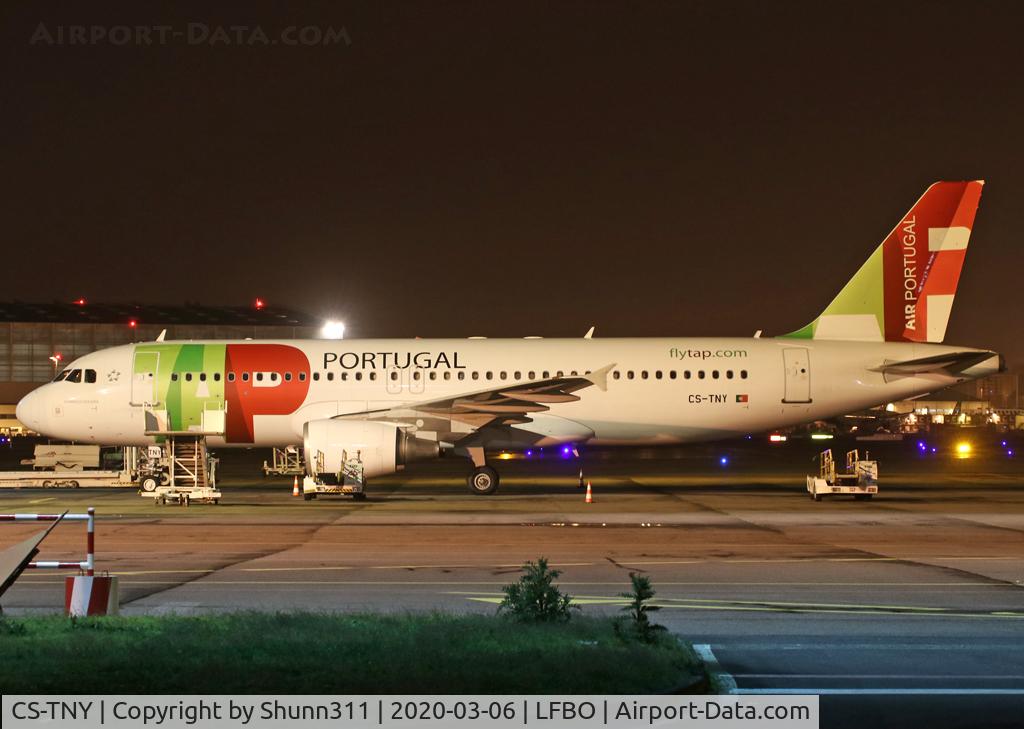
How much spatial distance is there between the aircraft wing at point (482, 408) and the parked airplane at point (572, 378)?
0.04 meters

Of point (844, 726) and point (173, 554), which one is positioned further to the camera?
point (173, 554)

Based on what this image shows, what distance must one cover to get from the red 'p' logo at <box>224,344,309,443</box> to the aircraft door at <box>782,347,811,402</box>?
1283cm

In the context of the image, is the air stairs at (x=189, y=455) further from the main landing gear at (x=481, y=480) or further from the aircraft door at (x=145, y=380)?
the main landing gear at (x=481, y=480)

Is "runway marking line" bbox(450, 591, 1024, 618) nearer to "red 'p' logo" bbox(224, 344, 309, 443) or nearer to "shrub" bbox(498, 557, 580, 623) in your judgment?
"shrub" bbox(498, 557, 580, 623)

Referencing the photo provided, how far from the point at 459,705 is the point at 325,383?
24.3m

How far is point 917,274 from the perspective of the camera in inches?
1247

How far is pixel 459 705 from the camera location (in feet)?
25.5

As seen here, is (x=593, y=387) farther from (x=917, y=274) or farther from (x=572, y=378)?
(x=917, y=274)

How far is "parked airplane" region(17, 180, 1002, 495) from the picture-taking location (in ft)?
101

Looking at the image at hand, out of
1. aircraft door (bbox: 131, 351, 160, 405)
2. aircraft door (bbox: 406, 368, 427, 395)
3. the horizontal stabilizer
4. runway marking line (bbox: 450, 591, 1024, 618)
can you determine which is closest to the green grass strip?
runway marking line (bbox: 450, 591, 1024, 618)

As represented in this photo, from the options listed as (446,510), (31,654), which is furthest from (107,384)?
(31,654)

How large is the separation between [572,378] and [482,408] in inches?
96.9

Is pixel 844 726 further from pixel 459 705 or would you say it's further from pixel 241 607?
pixel 241 607

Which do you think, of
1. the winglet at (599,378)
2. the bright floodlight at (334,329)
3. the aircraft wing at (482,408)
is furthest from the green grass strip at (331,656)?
the bright floodlight at (334,329)
